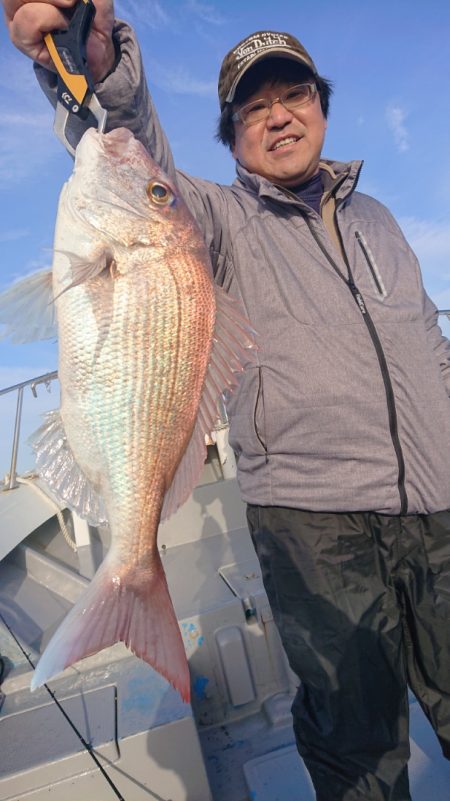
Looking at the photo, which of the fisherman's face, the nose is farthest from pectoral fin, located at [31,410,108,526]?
the nose

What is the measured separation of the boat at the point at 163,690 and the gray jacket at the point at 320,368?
1.43 metres

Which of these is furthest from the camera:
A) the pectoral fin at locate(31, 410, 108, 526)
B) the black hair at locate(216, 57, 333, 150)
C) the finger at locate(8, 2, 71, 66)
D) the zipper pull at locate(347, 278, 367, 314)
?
the black hair at locate(216, 57, 333, 150)

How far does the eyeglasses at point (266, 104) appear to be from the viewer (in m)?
2.28

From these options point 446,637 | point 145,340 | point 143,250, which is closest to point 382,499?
point 446,637

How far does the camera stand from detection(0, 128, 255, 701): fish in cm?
143

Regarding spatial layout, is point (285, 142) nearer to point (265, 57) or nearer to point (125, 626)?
point (265, 57)

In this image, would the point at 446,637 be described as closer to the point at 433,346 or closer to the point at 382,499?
the point at 382,499

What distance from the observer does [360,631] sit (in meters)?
1.79

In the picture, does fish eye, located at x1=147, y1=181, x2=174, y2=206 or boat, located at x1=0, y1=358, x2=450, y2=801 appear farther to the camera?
boat, located at x1=0, y1=358, x2=450, y2=801

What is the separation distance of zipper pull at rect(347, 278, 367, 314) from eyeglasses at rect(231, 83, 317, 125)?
937 mm

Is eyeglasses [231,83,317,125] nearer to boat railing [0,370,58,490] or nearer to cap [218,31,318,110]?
cap [218,31,318,110]

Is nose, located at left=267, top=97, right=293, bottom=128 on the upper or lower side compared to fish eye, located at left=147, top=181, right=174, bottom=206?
upper

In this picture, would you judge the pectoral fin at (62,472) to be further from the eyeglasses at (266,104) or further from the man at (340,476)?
the eyeglasses at (266,104)

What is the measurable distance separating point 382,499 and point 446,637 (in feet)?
1.97
